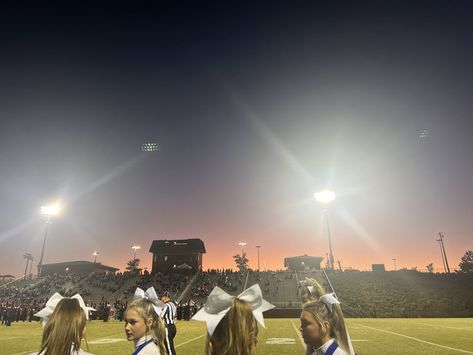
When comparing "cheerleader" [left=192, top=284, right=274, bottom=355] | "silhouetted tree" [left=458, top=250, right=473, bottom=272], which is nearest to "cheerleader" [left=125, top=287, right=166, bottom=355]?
"cheerleader" [left=192, top=284, right=274, bottom=355]

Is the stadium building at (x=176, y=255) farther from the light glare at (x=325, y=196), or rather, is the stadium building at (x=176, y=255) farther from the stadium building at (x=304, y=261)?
the light glare at (x=325, y=196)

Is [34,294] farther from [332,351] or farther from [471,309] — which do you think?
[471,309]

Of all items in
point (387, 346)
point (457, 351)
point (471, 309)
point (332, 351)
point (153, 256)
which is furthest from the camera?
point (153, 256)

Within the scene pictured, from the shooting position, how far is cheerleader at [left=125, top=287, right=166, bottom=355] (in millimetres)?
4074

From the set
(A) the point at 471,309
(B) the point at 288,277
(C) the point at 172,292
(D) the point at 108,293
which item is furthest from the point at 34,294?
(A) the point at 471,309

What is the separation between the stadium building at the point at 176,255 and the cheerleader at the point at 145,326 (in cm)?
6690

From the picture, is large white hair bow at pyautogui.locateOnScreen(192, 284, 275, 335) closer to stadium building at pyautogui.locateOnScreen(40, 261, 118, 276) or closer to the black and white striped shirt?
the black and white striped shirt

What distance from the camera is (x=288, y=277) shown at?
52.9 meters

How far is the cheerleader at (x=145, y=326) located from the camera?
407cm

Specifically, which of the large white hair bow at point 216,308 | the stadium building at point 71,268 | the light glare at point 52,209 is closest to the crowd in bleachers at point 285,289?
the light glare at point 52,209

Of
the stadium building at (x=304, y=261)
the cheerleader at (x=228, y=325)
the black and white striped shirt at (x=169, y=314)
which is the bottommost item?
the black and white striped shirt at (x=169, y=314)

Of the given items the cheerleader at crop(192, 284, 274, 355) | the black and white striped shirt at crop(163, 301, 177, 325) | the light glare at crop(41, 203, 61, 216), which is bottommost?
the black and white striped shirt at crop(163, 301, 177, 325)

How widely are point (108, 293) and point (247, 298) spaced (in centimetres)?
5207

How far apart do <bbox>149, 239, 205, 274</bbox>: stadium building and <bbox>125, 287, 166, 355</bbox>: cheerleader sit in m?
66.9
